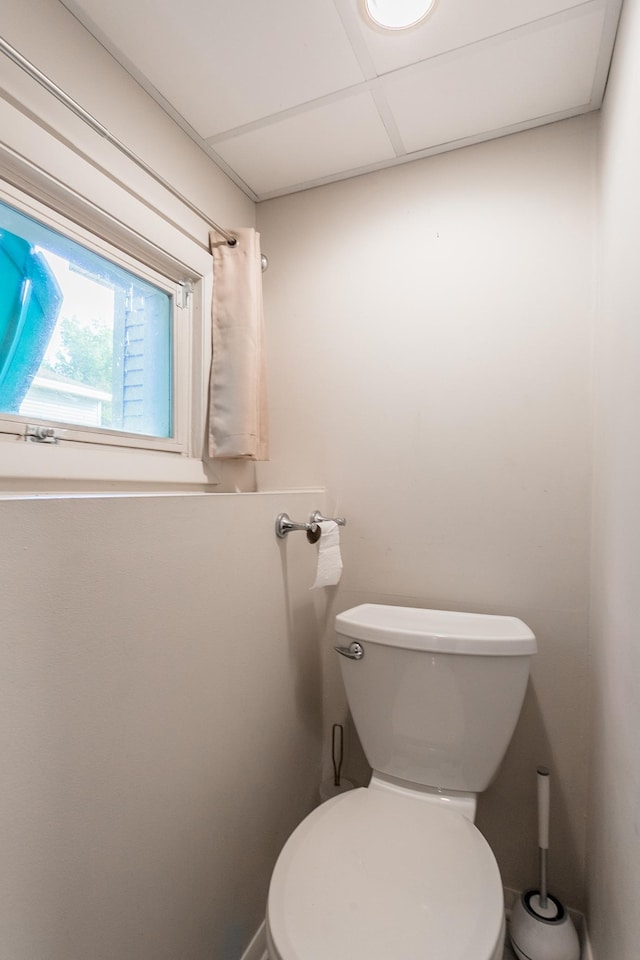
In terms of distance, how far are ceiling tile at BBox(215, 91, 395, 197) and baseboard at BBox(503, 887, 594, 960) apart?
82.1 inches

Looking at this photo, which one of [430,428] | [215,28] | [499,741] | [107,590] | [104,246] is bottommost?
[499,741]

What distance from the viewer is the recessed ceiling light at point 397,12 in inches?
38.2

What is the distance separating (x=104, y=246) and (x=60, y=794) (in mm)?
1147

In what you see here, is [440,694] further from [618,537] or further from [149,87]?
[149,87]

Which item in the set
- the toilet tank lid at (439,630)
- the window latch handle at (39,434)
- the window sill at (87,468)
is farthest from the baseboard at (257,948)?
the window latch handle at (39,434)

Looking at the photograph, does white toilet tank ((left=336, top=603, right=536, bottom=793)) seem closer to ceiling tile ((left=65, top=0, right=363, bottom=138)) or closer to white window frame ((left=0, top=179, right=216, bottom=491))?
white window frame ((left=0, top=179, right=216, bottom=491))

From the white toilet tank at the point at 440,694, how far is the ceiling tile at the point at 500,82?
1363mm

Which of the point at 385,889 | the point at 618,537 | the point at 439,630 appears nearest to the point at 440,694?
the point at 439,630

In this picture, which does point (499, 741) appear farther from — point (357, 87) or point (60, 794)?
point (357, 87)

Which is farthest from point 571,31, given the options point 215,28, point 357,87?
point 215,28

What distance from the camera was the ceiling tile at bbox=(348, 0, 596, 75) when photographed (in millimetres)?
975

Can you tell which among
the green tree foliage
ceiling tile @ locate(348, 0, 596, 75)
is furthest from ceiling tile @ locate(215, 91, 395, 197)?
the green tree foliage

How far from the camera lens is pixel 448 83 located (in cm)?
117

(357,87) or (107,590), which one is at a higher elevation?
(357,87)
